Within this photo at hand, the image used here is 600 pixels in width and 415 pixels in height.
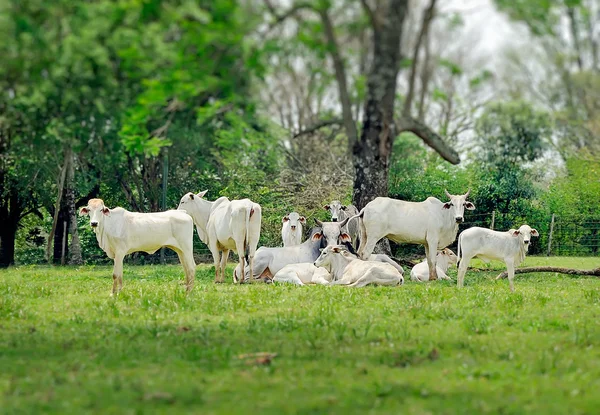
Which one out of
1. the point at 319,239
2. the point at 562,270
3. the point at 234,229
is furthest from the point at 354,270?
the point at 562,270

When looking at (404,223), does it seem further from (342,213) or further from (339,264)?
(339,264)

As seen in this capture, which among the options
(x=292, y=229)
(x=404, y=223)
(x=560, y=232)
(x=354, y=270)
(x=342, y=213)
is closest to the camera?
(x=354, y=270)

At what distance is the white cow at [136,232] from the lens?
14.4 meters

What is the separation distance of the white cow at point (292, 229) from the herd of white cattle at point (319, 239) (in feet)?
0.10

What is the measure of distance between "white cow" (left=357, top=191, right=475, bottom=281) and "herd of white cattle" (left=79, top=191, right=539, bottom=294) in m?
0.02

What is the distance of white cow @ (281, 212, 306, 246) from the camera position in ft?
70.8

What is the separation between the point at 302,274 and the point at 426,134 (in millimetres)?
3735

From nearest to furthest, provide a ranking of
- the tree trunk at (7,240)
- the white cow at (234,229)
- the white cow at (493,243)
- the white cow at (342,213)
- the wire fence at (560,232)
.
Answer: the white cow at (493,243), the white cow at (234,229), the white cow at (342,213), the wire fence at (560,232), the tree trunk at (7,240)

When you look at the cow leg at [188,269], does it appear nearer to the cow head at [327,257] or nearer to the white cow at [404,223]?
the cow head at [327,257]

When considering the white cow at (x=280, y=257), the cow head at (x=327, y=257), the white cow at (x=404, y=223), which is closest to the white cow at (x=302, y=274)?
the cow head at (x=327, y=257)

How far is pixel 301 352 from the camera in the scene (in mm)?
8750

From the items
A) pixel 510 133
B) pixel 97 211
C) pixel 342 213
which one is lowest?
pixel 97 211

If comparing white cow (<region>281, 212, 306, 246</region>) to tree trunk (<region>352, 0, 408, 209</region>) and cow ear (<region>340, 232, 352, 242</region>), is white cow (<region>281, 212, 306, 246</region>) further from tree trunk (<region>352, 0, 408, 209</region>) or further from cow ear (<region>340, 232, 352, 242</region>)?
cow ear (<region>340, 232, 352, 242</region>)

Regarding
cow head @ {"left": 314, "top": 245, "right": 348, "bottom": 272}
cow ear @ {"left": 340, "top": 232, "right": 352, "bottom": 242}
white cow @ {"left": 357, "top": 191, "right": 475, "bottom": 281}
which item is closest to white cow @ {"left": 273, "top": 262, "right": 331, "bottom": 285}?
cow head @ {"left": 314, "top": 245, "right": 348, "bottom": 272}
